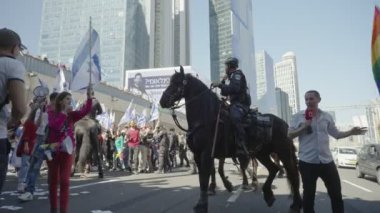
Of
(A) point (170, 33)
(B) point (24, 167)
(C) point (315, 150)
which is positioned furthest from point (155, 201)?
(A) point (170, 33)

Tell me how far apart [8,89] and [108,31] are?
372 ft

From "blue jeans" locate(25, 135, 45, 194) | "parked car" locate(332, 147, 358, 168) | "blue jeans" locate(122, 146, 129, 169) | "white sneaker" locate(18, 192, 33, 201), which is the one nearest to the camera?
"white sneaker" locate(18, 192, 33, 201)

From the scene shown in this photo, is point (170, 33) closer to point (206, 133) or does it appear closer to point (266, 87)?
point (266, 87)

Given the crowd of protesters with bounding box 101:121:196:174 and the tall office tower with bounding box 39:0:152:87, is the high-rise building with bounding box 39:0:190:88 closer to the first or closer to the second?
the tall office tower with bounding box 39:0:152:87

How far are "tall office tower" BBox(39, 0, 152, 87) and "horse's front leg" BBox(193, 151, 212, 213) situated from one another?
99347mm

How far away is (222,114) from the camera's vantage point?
605cm

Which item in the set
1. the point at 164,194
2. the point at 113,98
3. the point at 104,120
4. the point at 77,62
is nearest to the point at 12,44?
the point at 164,194

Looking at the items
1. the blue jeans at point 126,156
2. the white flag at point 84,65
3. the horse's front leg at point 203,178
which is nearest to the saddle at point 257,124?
the horse's front leg at point 203,178

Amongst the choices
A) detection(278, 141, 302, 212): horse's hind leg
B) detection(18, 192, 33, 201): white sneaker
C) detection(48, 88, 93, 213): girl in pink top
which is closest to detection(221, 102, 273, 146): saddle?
detection(278, 141, 302, 212): horse's hind leg

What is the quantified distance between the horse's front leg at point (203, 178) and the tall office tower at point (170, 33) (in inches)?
5120

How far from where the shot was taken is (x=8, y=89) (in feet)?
9.25

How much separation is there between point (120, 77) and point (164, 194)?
98.6 metres

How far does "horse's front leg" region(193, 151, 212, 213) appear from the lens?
5293mm

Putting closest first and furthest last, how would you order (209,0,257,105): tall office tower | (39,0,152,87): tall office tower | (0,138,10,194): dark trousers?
1. (0,138,10,194): dark trousers
2. (39,0,152,87): tall office tower
3. (209,0,257,105): tall office tower
